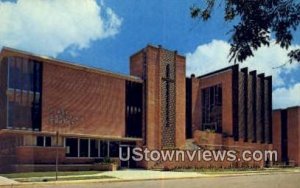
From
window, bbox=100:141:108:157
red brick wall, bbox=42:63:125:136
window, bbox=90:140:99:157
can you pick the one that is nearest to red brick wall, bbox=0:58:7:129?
red brick wall, bbox=42:63:125:136

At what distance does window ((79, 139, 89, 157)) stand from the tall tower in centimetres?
705

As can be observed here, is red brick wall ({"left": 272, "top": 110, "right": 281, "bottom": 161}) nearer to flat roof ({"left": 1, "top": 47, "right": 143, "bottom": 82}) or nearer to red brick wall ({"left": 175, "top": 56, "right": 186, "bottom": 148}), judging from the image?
red brick wall ({"left": 175, "top": 56, "right": 186, "bottom": 148})

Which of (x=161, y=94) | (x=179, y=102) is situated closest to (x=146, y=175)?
(x=161, y=94)

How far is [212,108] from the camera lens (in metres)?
62.6

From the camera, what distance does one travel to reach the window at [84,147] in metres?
41.7

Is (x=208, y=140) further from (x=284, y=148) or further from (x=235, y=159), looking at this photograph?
(x=284, y=148)

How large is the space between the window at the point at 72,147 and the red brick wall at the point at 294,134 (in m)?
40.1

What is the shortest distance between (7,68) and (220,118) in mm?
32364

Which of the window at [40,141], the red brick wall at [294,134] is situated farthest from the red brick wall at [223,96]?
the window at [40,141]

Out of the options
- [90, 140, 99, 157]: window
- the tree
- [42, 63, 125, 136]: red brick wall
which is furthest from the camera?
[90, 140, 99, 157]: window

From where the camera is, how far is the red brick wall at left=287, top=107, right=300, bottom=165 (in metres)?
69.6

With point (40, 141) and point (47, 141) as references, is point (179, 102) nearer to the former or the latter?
point (47, 141)

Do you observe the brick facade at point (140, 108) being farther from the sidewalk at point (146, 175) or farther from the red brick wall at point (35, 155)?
the sidewalk at point (146, 175)

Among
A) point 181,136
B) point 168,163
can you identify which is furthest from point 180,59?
point 168,163
